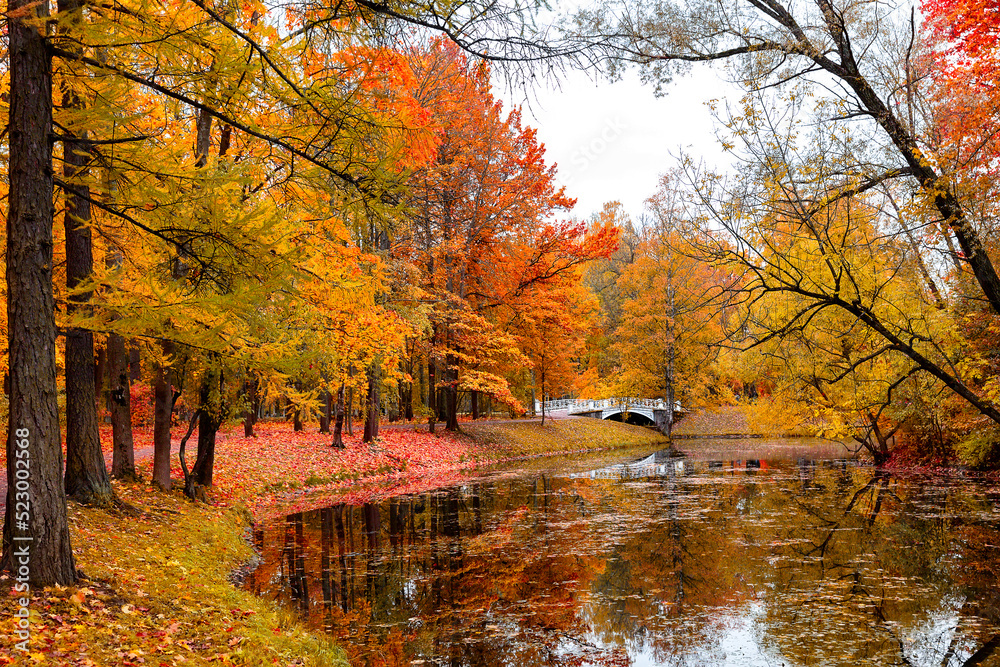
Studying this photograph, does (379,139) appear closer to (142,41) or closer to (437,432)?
(142,41)

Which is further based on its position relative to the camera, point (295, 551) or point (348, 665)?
point (295, 551)

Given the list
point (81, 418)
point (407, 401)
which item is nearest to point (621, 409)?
point (407, 401)

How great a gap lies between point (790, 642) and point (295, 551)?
6725 millimetres

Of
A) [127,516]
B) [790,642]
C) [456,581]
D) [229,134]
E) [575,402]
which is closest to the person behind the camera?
[790,642]

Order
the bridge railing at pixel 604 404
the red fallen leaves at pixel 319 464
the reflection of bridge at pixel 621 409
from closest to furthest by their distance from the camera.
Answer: the red fallen leaves at pixel 319 464 → the bridge railing at pixel 604 404 → the reflection of bridge at pixel 621 409

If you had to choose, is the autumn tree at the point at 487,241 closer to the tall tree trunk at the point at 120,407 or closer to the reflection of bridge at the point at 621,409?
the tall tree trunk at the point at 120,407

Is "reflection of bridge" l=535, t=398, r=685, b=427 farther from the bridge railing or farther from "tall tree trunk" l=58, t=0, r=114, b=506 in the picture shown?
"tall tree trunk" l=58, t=0, r=114, b=506

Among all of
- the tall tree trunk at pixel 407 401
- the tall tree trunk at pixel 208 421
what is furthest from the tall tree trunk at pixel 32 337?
the tall tree trunk at pixel 407 401

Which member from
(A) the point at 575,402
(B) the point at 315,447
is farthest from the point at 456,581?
(A) the point at 575,402

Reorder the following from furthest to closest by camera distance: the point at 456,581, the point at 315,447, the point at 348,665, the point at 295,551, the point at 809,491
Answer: the point at 315,447 < the point at 809,491 < the point at 295,551 < the point at 456,581 < the point at 348,665

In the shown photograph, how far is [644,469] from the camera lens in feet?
71.0

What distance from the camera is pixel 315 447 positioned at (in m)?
19.4

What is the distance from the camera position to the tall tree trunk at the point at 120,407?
34.2 ft

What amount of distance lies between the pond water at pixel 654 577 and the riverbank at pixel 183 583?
0.60 metres
